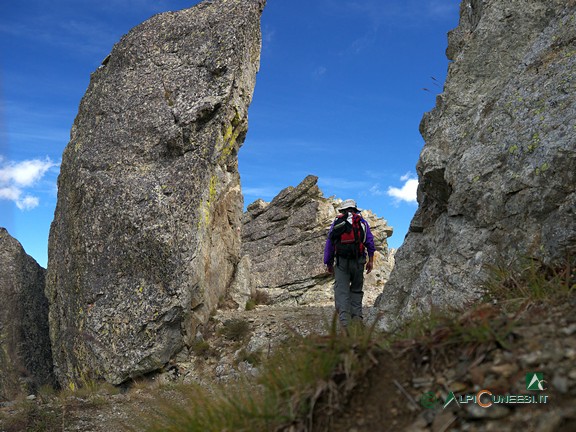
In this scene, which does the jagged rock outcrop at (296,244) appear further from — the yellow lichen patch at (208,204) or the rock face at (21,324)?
the yellow lichen patch at (208,204)

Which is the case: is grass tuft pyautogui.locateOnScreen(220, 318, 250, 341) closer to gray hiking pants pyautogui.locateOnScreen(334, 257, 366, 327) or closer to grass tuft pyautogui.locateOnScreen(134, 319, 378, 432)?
gray hiking pants pyautogui.locateOnScreen(334, 257, 366, 327)

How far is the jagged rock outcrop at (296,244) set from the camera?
3231cm

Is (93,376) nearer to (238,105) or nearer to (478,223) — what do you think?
(238,105)

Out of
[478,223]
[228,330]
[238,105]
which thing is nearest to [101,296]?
[228,330]

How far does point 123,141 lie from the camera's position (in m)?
17.9

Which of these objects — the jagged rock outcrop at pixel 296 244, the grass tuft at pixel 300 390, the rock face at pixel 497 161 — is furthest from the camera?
the jagged rock outcrop at pixel 296 244

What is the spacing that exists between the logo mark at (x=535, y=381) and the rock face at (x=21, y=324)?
59.0 ft

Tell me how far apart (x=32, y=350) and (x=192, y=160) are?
9.81 metres

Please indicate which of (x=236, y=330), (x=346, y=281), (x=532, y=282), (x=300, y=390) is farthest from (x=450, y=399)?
(x=236, y=330)

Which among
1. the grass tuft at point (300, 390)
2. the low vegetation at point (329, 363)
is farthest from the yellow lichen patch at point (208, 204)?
the grass tuft at point (300, 390)

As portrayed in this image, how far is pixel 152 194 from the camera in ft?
54.4

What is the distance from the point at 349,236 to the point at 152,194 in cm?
735

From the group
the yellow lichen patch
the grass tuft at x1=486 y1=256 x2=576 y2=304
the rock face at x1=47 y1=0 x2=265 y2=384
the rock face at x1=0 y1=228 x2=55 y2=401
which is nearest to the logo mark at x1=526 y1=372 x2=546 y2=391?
the grass tuft at x1=486 y1=256 x2=576 y2=304

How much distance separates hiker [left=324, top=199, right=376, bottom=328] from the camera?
13094mm
